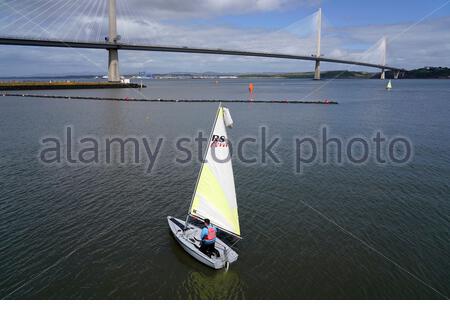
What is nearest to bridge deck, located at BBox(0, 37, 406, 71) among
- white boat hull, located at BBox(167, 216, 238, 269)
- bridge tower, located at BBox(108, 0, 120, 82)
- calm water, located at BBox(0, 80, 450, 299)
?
bridge tower, located at BBox(108, 0, 120, 82)

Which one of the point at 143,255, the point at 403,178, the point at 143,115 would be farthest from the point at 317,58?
the point at 143,255

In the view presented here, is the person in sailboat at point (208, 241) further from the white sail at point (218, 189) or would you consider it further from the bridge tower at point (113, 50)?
the bridge tower at point (113, 50)

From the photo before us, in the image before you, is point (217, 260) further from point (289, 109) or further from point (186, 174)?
point (289, 109)

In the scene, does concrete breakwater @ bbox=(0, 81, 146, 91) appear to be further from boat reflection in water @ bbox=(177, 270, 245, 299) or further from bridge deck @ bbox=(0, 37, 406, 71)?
boat reflection in water @ bbox=(177, 270, 245, 299)

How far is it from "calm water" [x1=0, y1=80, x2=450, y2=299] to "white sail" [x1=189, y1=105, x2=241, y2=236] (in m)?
1.75

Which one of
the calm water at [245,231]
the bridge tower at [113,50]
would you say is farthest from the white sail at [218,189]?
the bridge tower at [113,50]

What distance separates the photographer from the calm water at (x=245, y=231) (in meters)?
15.7

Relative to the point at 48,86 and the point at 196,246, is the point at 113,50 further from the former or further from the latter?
the point at 196,246

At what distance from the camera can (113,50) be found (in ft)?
456

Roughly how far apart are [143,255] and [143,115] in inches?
2091

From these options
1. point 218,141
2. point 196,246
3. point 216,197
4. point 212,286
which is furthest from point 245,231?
point 218,141

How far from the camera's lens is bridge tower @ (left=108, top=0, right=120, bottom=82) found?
5305 inches

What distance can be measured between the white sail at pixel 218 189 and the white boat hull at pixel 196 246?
1033 mm

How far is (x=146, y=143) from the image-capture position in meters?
42.6
